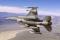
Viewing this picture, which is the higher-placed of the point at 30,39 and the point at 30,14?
the point at 30,14

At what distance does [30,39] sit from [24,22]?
20.2 feet

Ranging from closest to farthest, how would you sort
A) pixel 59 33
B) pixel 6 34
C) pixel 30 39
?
pixel 30 39, pixel 6 34, pixel 59 33

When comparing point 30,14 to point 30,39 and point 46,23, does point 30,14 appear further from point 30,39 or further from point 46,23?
point 30,39

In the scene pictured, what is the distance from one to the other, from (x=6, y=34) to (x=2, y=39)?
548 millimetres

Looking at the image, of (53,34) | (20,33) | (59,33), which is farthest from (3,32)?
(59,33)

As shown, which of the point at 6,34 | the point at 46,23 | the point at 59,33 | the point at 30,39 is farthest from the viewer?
the point at 59,33

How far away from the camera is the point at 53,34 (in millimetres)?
9398

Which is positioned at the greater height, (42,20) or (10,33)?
(42,20)

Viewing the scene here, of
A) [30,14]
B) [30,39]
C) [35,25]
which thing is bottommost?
[30,39]

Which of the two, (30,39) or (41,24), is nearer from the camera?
(41,24)

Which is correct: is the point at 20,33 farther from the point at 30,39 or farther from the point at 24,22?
the point at 24,22

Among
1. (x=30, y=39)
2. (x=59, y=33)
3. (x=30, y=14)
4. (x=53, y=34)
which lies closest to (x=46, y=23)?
(x=30, y=14)

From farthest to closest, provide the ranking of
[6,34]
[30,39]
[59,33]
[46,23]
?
[59,33], [6,34], [30,39], [46,23]

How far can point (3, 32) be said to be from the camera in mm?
9320
